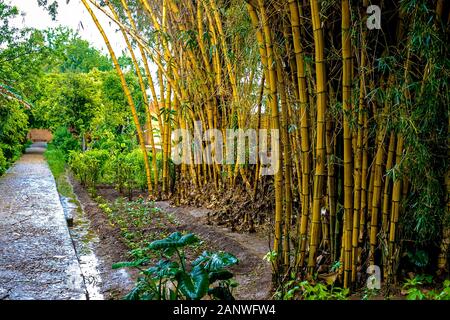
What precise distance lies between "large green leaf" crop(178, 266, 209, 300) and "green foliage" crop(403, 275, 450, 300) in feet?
2.83

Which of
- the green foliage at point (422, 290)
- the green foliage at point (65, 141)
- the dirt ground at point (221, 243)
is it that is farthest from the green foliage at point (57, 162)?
the green foliage at point (422, 290)

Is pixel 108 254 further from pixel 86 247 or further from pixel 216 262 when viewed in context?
pixel 216 262

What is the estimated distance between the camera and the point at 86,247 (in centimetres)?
371

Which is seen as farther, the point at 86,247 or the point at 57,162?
the point at 57,162

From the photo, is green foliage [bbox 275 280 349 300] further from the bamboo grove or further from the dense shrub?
the dense shrub

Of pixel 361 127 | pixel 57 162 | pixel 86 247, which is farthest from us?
pixel 57 162

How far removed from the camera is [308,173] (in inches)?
85.8

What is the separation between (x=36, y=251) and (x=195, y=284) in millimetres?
2078

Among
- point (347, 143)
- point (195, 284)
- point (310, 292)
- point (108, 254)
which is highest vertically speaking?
point (347, 143)

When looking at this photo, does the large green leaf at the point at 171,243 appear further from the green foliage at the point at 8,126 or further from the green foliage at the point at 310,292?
the green foliage at the point at 8,126

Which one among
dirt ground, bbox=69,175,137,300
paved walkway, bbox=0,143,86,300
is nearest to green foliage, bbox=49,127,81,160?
paved walkway, bbox=0,143,86,300

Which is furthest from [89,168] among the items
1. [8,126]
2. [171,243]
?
[171,243]

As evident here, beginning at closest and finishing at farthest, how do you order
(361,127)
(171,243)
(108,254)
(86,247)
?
1. (171,243)
2. (361,127)
3. (108,254)
4. (86,247)

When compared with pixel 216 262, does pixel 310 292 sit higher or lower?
lower
